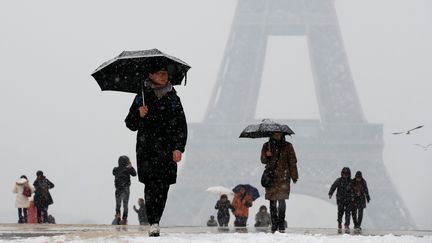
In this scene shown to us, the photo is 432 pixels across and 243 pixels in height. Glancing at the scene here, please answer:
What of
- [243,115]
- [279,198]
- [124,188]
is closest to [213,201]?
[243,115]

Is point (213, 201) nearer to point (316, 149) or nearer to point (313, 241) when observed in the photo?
point (316, 149)

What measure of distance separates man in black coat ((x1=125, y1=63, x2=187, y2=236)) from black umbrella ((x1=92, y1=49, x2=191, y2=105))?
0.60 feet

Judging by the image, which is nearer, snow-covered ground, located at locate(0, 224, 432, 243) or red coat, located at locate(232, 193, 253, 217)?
snow-covered ground, located at locate(0, 224, 432, 243)

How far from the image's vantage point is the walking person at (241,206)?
52.9 feet

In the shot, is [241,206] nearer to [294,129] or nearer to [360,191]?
[360,191]

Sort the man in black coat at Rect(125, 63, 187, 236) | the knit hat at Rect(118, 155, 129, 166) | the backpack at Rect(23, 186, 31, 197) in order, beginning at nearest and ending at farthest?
the man in black coat at Rect(125, 63, 187, 236) < the knit hat at Rect(118, 155, 129, 166) < the backpack at Rect(23, 186, 31, 197)

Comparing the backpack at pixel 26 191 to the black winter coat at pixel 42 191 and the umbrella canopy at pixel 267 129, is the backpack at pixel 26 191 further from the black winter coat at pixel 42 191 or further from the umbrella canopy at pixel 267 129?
the umbrella canopy at pixel 267 129

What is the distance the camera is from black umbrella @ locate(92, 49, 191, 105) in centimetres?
696

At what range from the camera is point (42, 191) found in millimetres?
15289

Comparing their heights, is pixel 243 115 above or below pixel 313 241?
above

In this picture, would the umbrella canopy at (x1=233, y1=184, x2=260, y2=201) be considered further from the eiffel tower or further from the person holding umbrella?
the eiffel tower

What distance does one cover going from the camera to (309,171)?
147ft

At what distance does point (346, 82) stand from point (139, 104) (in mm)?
45177

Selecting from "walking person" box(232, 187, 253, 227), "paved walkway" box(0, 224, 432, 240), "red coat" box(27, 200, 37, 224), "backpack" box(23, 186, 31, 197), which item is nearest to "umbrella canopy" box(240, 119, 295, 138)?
"paved walkway" box(0, 224, 432, 240)
